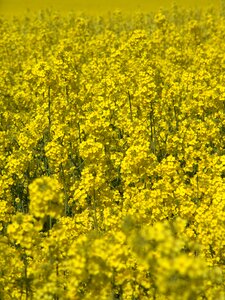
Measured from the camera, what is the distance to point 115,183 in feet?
35.4

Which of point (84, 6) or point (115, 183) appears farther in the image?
point (84, 6)

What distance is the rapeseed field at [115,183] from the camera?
216 inches

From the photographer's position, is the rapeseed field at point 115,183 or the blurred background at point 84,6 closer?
the rapeseed field at point 115,183

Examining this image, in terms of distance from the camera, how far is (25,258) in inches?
284

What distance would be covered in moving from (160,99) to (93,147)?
4.61 meters

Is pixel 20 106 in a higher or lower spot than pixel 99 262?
higher

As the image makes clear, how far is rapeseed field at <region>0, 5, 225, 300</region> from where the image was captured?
5.48m

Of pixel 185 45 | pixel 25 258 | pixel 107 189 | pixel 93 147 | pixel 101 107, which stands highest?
pixel 185 45

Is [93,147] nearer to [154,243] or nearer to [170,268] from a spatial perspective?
[154,243]

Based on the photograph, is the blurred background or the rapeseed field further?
the blurred background

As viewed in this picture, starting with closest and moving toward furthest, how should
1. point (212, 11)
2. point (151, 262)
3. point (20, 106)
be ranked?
point (151, 262) → point (20, 106) → point (212, 11)

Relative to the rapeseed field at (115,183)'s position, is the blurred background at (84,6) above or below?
above

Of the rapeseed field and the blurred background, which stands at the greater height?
the blurred background

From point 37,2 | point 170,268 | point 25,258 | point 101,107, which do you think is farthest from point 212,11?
point 170,268
